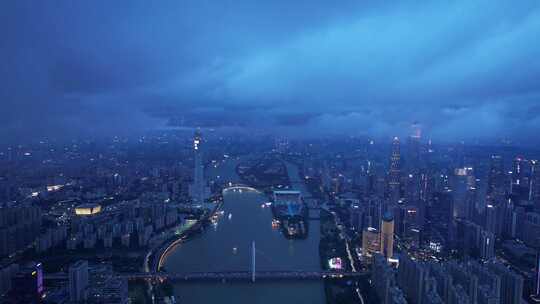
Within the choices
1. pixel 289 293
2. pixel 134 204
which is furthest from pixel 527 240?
pixel 134 204

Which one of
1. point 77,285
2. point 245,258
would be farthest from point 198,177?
point 77,285

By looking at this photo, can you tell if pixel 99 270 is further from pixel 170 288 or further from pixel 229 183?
pixel 229 183

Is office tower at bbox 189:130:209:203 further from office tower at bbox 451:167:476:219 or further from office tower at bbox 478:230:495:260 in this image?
office tower at bbox 478:230:495:260

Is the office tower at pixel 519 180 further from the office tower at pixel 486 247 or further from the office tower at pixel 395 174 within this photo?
the office tower at pixel 486 247

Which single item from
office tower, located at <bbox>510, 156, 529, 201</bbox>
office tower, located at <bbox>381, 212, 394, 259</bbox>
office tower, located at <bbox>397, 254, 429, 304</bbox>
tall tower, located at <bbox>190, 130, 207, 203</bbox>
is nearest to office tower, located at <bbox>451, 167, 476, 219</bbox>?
office tower, located at <bbox>510, 156, 529, 201</bbox>

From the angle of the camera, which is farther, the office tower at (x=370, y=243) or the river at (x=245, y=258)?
the office tower at (x=370, y=243)

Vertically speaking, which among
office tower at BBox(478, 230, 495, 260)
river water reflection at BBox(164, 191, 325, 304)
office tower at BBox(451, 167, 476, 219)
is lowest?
river water reflection at BBox(164, 191, 325, 304)

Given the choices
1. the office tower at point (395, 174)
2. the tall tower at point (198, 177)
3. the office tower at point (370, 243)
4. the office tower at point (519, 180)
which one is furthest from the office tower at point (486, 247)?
the tall tower at point (198, 177)
